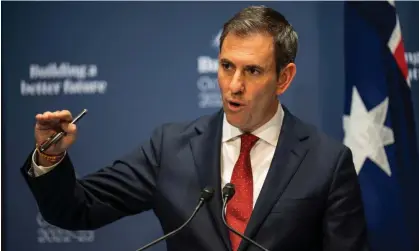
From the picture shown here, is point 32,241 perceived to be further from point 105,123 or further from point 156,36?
point 156,36

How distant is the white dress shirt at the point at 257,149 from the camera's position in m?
1.93

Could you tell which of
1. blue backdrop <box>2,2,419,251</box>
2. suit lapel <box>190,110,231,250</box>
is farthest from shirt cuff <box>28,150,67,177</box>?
blue backdrop <box>2,2,419,251</box>

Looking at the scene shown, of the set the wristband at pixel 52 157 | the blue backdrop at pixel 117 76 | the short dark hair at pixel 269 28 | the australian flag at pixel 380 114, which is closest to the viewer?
the wristband at pixel 52 157

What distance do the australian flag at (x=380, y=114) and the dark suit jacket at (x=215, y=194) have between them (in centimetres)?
56

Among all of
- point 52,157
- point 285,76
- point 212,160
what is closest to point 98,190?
point 52,157

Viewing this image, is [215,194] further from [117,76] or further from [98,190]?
[117,76]

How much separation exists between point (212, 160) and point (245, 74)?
0.93 ft

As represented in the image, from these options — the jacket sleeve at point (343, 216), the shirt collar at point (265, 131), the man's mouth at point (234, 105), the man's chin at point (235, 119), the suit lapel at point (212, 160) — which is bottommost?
the jacket sleeve at point (343, 216)

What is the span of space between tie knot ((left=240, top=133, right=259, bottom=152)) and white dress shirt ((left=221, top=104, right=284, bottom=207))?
0.5 inches

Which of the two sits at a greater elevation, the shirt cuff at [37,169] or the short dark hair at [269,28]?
the short dark hair at [269,28]

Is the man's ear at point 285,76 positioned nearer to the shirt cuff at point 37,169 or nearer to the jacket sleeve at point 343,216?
the jacket sleeve at point 343,216

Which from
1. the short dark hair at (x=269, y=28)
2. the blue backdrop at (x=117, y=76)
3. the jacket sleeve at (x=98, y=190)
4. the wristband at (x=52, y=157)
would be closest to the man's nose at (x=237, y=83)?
the short dark hair at (x=269, y=28)

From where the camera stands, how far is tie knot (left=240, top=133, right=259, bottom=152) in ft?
6.34

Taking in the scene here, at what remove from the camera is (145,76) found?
2629 mm
